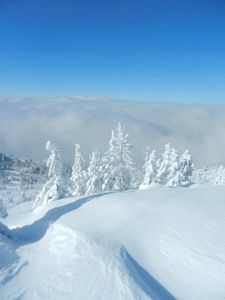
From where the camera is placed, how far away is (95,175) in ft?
157

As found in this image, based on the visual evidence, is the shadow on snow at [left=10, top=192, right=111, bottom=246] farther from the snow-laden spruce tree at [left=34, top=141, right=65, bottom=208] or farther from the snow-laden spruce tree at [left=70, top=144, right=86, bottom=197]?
the snow-laden spruce tree at [left=70, top=144, right=86, bottom=197]

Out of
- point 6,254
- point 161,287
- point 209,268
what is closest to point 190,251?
point 209,268

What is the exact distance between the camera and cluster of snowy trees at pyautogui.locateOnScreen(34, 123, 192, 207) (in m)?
41.1

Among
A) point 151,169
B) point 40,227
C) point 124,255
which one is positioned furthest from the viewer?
point 151,169

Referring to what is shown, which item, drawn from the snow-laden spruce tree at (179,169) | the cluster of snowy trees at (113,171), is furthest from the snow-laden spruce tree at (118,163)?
the snow-laden spruce tree at (179,169)

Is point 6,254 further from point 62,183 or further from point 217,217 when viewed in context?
point 62,183

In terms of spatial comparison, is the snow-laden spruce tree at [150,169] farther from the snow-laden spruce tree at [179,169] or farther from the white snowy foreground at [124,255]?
the white snowy foreground at [124,255]

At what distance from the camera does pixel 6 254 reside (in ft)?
61.4

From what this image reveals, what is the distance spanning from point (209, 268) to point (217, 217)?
19.0 ft

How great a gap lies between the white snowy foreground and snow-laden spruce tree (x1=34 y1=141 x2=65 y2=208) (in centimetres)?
1403

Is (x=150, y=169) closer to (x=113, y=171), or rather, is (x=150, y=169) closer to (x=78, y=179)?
(x=113, y=171)

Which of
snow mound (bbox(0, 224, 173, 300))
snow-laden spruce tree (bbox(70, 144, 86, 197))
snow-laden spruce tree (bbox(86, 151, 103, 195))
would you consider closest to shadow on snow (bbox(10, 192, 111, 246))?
snow mound (bbox(0, 224, 173, 300))

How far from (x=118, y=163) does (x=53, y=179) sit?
9.18 meters

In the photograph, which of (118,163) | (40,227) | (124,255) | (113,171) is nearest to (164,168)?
(118,163)
